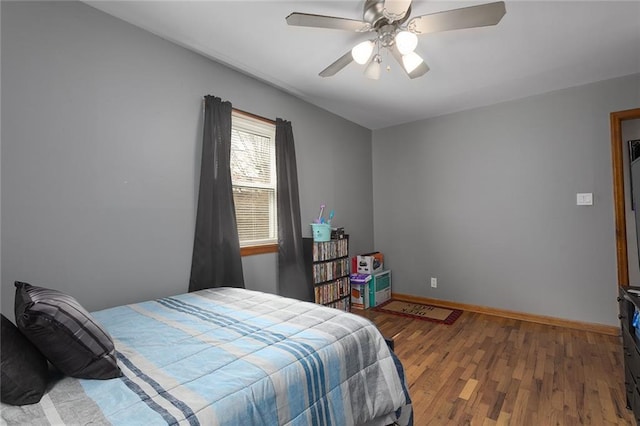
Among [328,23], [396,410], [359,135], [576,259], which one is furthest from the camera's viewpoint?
[359,135]

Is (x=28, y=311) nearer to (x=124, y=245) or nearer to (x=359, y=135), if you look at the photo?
(x=124, y=245)

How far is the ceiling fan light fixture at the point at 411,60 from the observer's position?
1.85m

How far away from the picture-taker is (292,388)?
106 centimetres

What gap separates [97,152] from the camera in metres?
1.83

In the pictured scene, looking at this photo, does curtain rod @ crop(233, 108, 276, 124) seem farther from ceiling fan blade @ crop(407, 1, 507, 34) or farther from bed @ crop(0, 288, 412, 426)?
bed @ crop(0, 288, 412, 426)

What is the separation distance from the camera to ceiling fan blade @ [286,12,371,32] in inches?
62.5

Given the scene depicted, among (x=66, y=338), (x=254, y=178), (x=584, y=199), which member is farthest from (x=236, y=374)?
(x=584, y=199)

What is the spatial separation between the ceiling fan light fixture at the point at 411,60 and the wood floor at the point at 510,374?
2113 mm

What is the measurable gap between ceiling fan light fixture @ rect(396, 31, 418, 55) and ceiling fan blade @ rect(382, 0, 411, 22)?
3.7 inches

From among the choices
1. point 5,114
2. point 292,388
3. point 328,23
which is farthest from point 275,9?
point 292,388

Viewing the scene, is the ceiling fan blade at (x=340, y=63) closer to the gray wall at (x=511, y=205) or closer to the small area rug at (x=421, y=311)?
the gray wall at (x=511, y=205)

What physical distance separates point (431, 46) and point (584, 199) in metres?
2.23

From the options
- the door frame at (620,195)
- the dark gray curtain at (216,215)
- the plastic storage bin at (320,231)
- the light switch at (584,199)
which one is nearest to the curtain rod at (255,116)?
the dark gray curtain at (216,215)

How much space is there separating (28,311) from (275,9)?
1.94 metres
